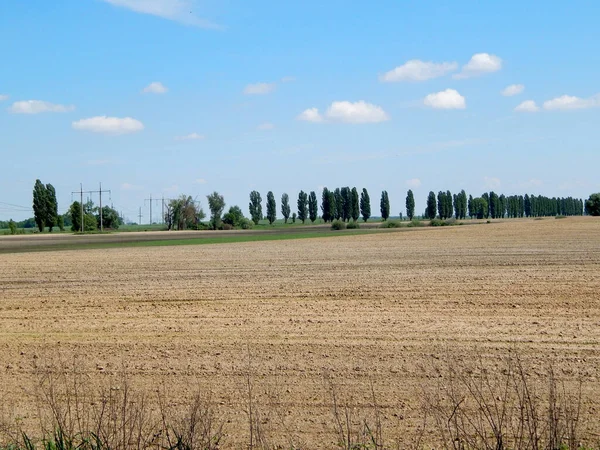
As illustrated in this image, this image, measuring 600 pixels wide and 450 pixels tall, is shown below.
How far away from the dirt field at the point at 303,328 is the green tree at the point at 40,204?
10855cm

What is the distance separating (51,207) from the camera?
133375 millimetres

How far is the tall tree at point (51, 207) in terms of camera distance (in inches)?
5236

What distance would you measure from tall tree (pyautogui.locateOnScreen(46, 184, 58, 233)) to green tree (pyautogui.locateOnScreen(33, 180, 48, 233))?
377 mm

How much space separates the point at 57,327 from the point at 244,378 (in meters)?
6.71

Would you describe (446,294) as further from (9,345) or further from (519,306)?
(9,345)

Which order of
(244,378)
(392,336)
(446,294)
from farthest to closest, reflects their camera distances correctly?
(446,294) → (392,336) → (244,378)

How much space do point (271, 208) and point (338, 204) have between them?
63.2 ft

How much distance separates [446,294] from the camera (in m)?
20.2

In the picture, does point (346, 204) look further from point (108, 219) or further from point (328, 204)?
point (108, 219)

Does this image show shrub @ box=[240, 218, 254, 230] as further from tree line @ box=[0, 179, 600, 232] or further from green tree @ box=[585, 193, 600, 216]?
green tree @ box=[585, 193, 600, 216]

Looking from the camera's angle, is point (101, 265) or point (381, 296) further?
point (101, 265)

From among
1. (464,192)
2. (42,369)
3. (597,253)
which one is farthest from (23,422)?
(464,192)

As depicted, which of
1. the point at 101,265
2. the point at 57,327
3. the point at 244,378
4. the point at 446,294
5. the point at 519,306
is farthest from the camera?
the point at 101,265

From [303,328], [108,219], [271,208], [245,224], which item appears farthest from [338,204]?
[303,328]
